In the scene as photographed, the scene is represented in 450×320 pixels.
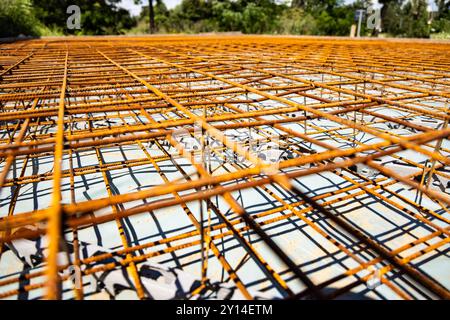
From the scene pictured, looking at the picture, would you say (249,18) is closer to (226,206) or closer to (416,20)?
(416,20)

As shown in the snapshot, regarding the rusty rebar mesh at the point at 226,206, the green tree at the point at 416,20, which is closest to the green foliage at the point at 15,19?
the rusty rebar mesh at the point at 226,206

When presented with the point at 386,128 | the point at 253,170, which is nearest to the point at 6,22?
the point at 386,128

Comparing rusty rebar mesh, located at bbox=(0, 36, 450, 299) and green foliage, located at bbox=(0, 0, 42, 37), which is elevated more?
green foliage, located at bbox=(0, 0, 42, 37)

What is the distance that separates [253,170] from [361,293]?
7.53 feet

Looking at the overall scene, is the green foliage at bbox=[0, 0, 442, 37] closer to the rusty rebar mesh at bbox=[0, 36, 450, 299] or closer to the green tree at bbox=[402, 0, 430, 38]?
the green tree at bbox=[402, 0, 430, 38]

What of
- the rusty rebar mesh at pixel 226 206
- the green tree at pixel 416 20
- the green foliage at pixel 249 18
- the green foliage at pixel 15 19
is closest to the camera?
the rusty rebar mesh at pixel 226 206

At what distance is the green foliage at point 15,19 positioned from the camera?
66.0 ft

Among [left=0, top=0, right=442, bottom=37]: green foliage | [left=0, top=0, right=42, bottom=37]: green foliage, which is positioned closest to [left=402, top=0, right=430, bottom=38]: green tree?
[left=0, top=0, right=442, bottom=37]: green foliage

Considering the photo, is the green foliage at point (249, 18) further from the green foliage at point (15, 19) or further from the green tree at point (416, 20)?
the green foliage at point (15, 19)

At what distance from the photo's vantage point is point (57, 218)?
1.73m

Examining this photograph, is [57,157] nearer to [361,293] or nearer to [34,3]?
[361,293]

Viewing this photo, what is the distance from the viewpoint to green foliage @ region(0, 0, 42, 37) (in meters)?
20.1

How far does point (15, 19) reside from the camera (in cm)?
2097
